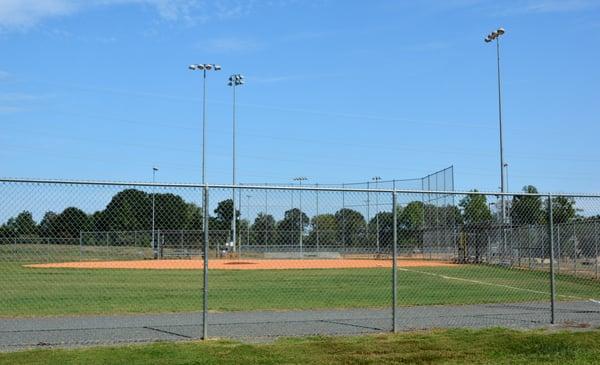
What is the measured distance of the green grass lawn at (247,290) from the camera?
1452cm

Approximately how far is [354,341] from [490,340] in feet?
6.66

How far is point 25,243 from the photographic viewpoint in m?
10.7

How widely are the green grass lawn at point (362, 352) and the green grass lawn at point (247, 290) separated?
155 inches

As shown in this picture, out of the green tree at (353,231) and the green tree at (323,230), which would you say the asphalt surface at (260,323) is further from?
the green tree at (353,231)

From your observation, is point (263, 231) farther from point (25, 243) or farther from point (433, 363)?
point (433, 363)

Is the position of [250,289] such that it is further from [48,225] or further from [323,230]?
[48,225]

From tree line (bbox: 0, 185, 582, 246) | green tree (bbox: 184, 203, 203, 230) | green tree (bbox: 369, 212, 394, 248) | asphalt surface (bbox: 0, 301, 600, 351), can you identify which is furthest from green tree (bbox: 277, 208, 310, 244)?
asphalt surface (bbox: 0, 301, 600, 351)

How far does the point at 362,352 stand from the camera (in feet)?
28.3

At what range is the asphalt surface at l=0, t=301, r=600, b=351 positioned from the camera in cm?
974

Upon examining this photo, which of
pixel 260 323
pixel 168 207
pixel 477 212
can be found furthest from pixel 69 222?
pixel 477 212

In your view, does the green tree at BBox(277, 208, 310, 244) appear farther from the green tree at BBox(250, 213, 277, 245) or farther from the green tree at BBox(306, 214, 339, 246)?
the green tree at BBox(306, 214, 339, 246)

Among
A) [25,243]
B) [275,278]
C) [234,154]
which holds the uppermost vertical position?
[234,154]

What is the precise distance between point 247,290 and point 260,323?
24.9 feet

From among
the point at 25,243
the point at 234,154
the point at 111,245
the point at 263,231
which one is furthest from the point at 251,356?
the point at 234,154
